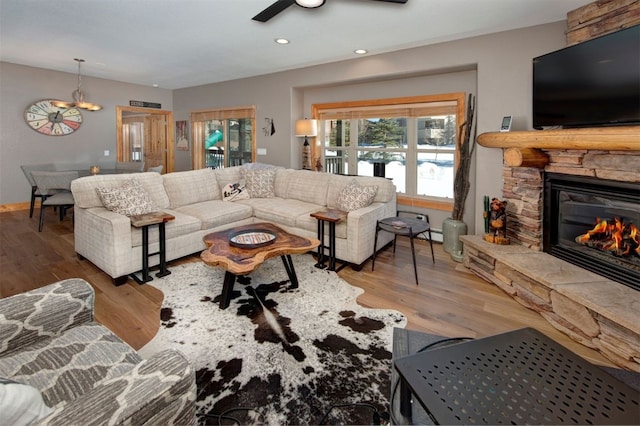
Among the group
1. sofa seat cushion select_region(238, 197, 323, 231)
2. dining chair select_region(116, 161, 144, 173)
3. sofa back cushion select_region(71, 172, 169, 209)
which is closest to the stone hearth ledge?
sofa seat cushion select_region(238, 197, 323, 231)

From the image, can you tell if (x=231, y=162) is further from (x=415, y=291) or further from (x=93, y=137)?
(x=415, y=291)

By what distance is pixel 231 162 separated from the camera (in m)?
7.41

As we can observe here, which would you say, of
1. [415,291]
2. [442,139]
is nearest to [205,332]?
[415,291]

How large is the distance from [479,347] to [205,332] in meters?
1.94

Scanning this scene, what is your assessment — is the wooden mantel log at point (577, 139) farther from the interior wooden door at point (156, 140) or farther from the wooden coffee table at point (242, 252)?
the interior wooden door at point (156, 140)

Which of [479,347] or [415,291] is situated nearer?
[479,347]

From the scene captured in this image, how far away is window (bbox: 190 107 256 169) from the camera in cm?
684

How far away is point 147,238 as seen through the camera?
3.18 meters

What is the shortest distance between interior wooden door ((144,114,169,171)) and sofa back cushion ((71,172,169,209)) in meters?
4.58

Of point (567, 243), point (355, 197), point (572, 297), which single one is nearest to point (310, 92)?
point (355, 197)

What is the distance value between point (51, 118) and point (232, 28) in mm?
4837

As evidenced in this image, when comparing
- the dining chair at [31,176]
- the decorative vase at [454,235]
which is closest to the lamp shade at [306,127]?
the decorative vase at [454,235]

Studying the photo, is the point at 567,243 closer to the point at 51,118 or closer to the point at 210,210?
the point at 210,210

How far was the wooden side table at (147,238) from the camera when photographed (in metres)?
3.09
